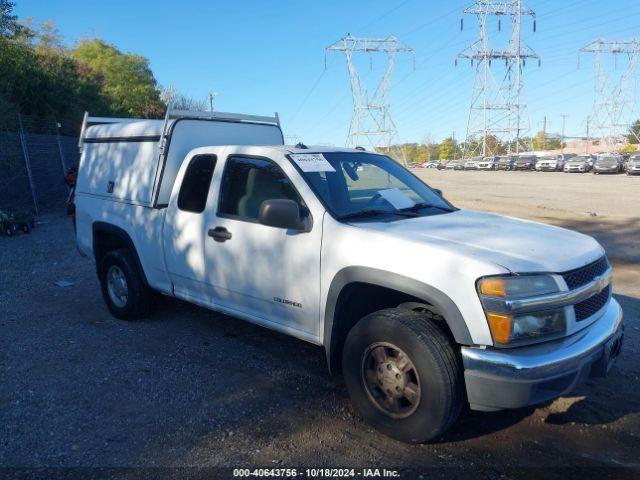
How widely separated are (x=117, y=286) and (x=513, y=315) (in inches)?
171

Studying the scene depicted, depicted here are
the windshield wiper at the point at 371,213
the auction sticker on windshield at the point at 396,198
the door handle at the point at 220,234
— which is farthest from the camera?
the door handle at the point at 220,234

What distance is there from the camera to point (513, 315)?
284 centimetres

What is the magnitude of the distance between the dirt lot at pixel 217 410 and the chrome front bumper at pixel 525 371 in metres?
0.49

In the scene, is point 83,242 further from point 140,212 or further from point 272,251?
point 272,251

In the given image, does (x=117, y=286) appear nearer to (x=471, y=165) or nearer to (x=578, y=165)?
(x=578, y=165)

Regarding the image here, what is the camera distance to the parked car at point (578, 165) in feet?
148

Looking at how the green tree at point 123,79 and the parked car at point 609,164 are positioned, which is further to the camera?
the parked car at point 609,164

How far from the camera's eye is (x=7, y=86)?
17156 millimetres

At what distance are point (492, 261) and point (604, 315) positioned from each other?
43.0 inches

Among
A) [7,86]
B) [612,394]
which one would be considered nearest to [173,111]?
[612,394]

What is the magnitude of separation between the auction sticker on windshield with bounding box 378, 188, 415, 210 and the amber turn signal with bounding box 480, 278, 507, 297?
51.1 inches

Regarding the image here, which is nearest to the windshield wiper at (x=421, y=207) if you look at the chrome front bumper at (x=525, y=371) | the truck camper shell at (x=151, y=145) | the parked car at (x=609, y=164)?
the chrome front bumper at (x=525, y=371)

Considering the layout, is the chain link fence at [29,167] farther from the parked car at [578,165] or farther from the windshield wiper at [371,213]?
the parked car at [578,165]

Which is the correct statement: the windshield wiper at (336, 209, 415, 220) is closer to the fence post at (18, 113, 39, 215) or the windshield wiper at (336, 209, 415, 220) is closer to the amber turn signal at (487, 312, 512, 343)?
the amber turn signal at (487, 312, 512, 343)
